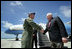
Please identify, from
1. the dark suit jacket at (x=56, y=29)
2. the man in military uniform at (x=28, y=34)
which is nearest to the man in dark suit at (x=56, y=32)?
the dark suit jacket at (x=56, y=29)

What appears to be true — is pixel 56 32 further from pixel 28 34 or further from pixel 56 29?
pixel 28 34

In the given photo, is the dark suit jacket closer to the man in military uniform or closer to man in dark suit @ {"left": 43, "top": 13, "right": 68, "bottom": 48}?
man in dark suit @ {"left": 43, "top": 13, "right": 68, "bottom": 48}

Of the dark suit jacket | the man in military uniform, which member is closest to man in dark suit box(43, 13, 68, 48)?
the dark suit jacket

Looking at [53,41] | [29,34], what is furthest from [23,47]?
[53,41]

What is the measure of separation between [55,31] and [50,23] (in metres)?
0.27

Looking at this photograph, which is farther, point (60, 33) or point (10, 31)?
point (10, 31)

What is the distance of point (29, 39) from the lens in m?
2.76

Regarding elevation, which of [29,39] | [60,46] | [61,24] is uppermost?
[61,24]

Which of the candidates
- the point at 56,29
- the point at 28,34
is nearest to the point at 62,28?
the point at 56,29

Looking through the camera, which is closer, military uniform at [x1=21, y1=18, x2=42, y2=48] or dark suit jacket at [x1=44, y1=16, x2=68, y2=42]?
military uniform at [x1=21, y1=18, x2=42, y2=48]

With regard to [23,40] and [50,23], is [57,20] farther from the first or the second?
[23,40]

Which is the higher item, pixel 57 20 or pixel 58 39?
pixel 57 20

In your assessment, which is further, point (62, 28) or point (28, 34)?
point (62, 28)

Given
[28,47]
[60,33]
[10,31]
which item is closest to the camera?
[28,47]
